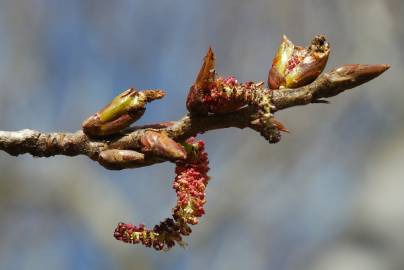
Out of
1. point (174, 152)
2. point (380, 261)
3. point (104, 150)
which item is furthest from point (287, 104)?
point (380, 261)

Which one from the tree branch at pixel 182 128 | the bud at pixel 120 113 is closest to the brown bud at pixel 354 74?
the tree branch at pixel 182 128

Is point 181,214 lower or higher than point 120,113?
lower

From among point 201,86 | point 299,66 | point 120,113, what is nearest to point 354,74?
point 299,66

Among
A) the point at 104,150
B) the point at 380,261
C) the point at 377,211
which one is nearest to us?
the point at 104,150

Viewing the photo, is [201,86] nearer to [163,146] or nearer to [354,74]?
[163,146]

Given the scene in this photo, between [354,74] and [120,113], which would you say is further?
[120,113]

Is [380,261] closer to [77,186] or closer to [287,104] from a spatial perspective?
[287,104]
